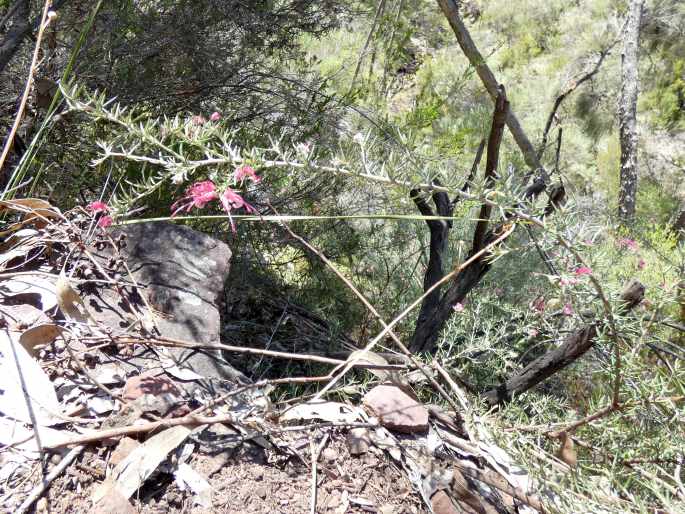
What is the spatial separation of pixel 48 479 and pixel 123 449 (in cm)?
14

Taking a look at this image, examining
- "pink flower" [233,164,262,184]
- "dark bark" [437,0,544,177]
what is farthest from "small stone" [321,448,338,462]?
"dark bark" [437,0,544,177]

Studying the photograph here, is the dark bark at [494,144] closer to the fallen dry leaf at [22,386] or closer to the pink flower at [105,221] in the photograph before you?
the pink flower at [105,221]

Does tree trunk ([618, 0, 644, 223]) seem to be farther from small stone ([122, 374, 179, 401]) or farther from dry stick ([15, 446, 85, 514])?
dry stick ([15, 446, 85, 514])

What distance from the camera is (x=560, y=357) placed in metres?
1.61

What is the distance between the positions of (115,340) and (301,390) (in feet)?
2.08

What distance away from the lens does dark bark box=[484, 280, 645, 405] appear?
4.44 feet

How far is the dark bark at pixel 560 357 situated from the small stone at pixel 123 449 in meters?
1.06

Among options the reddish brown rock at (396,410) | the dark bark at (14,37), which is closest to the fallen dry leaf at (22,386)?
the reddish brown rock at (396,410)

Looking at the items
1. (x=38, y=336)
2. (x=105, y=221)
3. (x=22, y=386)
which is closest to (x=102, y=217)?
(x=105, y=221)

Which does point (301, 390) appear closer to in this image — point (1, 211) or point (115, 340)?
point (115, 340)

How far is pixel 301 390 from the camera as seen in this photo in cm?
177

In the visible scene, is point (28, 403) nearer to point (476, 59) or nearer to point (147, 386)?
point (147, 386)

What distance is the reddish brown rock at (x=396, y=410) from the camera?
1353 millimetres

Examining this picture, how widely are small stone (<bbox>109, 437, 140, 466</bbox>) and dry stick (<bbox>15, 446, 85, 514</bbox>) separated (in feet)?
0.23
